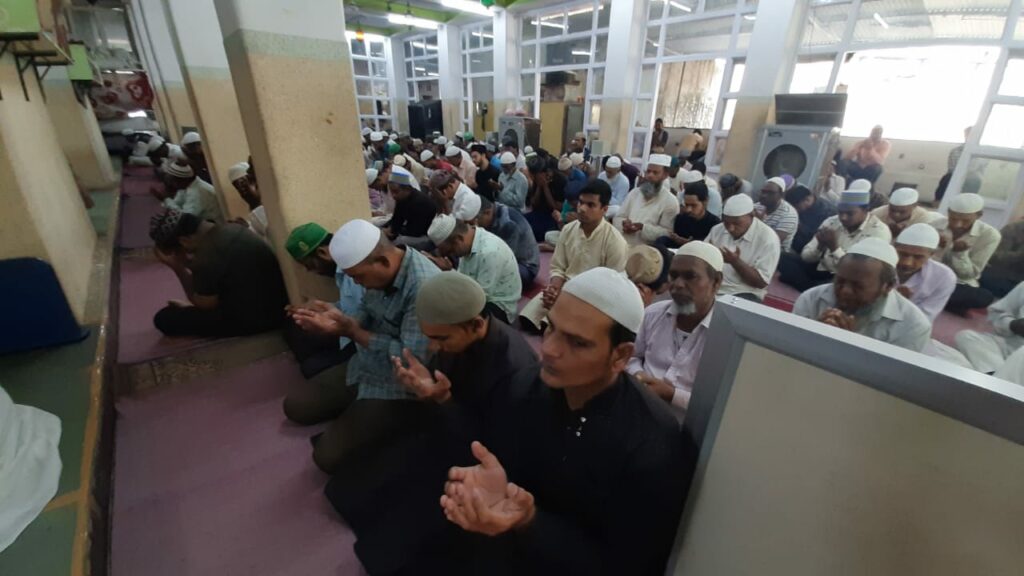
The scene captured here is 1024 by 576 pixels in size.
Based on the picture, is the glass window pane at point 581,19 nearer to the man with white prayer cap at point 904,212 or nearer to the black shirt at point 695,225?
the black shirt at point 695,225

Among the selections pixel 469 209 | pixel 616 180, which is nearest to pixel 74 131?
pixel 469 209

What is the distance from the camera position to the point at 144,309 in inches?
134

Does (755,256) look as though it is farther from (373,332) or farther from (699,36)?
(699,36)

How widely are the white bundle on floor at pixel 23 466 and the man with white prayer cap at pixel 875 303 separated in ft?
10.5

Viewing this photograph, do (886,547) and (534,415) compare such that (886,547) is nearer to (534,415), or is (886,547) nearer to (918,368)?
(918,368)

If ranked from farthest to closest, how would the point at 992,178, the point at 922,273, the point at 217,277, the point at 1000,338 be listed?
1. the point at 992,178
2. the point at 922,273
3. the point at 217,277
4. the point at 1000,338

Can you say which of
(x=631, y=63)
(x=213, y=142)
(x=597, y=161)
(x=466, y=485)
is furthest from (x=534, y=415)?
(x=631, y=63)

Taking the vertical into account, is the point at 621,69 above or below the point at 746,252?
above

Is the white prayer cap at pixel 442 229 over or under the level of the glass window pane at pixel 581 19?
under

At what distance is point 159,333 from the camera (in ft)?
10.00

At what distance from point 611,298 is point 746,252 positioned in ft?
8.73

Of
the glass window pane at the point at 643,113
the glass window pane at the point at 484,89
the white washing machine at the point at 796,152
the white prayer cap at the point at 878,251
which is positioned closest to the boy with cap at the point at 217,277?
the white prayer cap at the point at 878,251

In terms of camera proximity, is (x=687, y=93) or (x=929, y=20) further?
(x=687, y=93)

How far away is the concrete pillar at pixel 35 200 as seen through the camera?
75.7 inches
